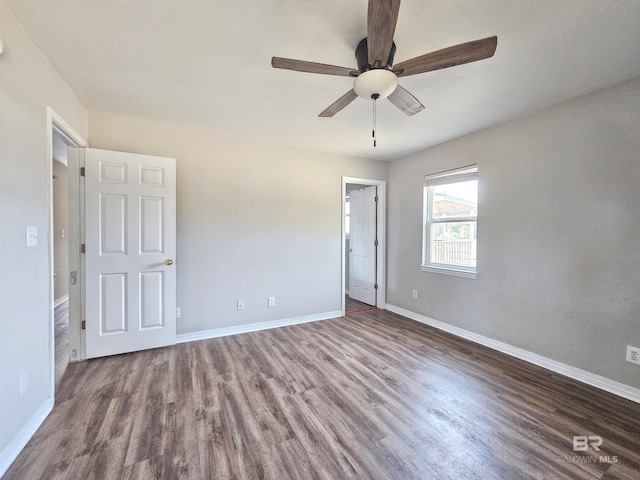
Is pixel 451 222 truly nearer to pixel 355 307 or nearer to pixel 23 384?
pixel 355 307

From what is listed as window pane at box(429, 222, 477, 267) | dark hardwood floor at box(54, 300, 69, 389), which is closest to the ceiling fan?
window pane at box(429, 222, 477, 267)

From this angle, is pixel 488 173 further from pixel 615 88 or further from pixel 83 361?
pixel 83 361

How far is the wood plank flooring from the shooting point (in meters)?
1.42

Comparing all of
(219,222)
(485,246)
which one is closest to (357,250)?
(485,246)

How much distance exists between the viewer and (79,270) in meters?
2.56

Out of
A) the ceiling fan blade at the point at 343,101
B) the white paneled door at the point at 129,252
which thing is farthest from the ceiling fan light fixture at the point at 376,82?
the white paneled door at the point at 129,252

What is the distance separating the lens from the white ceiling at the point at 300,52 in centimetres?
145

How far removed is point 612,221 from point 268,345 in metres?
3.36

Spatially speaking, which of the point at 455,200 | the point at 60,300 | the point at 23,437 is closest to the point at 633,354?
the point at 455,200

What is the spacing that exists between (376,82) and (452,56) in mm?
405

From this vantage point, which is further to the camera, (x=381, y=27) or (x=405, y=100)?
(x=405, y=100)

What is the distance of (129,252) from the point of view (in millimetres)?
A: 2695

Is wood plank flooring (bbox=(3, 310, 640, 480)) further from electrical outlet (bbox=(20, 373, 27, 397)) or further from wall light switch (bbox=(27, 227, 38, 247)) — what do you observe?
wall light switch (bbox=(27, 227, 38, 247))

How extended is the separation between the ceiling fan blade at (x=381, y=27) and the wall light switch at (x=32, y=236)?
226 cm
